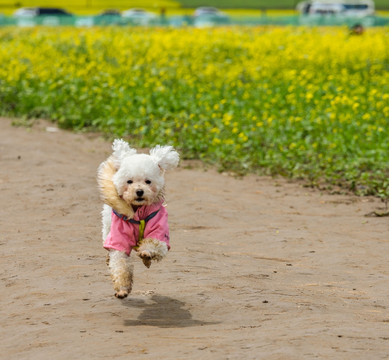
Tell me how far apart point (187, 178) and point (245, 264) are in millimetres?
4019

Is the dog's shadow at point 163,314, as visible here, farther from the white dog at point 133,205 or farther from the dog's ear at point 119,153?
the dog's ear at point 119,153

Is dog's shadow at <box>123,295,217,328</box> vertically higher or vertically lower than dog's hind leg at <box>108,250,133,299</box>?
lower

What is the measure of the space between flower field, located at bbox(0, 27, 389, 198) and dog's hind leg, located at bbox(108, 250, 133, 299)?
5093 millimetres

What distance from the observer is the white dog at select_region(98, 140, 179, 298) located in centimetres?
577

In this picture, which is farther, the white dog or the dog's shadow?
the dog's shadow

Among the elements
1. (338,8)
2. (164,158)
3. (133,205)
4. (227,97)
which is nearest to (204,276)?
(133,205)

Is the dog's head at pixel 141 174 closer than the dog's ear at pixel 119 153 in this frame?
Yes

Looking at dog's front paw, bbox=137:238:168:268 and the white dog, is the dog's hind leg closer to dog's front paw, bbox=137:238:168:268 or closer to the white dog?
the white dog

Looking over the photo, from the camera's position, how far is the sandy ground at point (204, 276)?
5.40 meters

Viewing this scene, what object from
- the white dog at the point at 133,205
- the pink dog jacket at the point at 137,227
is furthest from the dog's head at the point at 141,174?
the pink dog jacket at the point at 137,227

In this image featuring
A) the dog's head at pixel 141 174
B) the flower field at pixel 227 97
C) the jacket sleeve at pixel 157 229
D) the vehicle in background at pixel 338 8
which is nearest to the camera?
the dog's head at pixel 141 174

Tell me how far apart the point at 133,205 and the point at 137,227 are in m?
0.16

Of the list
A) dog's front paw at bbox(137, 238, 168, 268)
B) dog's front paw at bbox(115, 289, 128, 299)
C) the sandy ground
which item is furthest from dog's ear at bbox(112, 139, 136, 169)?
the sandy ground

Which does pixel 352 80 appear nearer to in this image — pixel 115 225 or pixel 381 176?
pixel 381 176
